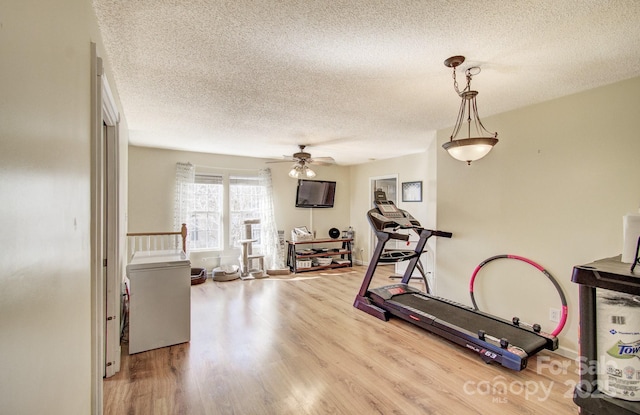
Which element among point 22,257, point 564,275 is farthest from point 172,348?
point 564,275

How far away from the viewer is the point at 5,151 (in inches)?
24.7

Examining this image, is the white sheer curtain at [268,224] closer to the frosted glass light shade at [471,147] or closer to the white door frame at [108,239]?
the white door frame at [108,239]

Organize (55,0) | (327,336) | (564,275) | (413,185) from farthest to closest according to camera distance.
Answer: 1. (413,185)
2. (327,336)
3. (564,275)
4. (55,0)

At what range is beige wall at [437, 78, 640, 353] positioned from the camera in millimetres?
2420

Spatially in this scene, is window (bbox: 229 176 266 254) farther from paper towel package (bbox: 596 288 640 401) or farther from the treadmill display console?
paper towel package (bbox: 596 288 640 401)

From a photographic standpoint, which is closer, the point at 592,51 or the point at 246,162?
the point at 592,51

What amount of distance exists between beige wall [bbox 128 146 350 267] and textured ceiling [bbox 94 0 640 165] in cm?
184

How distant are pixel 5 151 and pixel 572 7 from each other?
2.34 m

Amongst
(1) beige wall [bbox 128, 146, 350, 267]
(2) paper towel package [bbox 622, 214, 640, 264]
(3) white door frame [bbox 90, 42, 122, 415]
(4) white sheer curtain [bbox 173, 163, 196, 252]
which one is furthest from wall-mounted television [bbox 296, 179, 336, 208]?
(2) paper towel package [bbox 622, 214, 640, 264]

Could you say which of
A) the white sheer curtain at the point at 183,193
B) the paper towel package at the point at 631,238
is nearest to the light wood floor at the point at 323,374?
the paper towel package at the point at 631,238

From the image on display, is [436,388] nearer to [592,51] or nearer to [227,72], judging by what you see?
[592,51]

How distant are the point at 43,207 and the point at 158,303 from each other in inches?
90.2

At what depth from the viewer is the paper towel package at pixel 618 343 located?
2.57ft

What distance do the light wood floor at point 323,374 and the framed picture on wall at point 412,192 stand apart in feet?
9.28
